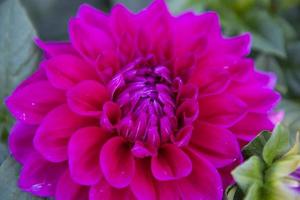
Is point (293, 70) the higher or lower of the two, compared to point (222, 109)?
lower

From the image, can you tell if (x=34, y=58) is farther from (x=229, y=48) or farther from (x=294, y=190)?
(x=294, y=190)

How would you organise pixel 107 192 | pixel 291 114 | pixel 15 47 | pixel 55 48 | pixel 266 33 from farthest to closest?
pixel 266 33 < pixel 291 114 < pixel 15 47 < pixel 55 48 < pixel 107 192

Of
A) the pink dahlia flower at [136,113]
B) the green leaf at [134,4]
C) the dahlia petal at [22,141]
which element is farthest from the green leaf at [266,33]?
the dahlia petal at [22,141]

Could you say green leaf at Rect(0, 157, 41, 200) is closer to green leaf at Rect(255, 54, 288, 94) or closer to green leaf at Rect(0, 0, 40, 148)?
green leaf at Rect(0, 0, 40, 148)

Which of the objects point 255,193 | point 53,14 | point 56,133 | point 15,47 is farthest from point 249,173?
point 53,14

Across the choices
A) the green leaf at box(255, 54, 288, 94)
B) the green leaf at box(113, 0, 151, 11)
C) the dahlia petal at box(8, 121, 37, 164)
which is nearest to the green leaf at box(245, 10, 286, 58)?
the green leaf at box(255, 54, 288, 94)

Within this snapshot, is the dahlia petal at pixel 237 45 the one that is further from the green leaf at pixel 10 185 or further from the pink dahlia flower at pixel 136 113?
the green leaf at pixel 10 185

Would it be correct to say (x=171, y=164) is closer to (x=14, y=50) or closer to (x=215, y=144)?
(x=215, y=144)

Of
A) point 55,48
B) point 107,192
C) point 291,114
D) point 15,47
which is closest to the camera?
point 107,192
